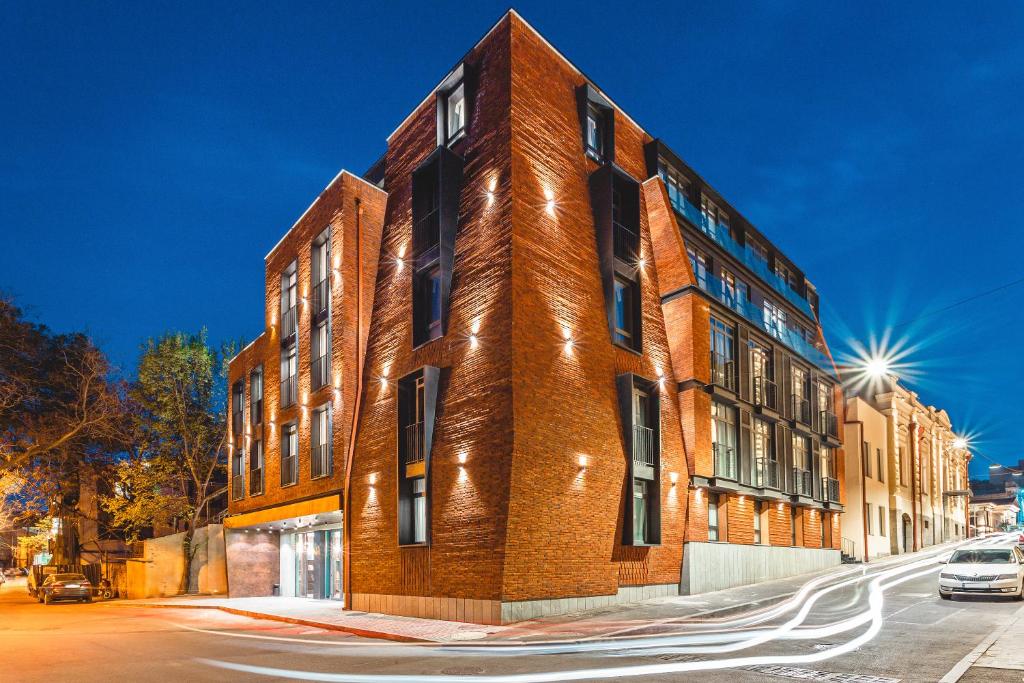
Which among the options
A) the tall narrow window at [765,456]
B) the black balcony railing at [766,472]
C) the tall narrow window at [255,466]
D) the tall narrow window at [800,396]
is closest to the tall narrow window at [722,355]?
the tall narrow window at [765,456]

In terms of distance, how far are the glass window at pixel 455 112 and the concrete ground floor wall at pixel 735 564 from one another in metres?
14.7

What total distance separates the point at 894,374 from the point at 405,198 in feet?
122

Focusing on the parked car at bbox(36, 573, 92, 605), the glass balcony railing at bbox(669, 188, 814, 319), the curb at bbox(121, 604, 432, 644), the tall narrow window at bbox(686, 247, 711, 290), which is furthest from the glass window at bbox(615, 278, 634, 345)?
the parked car at bbox(36, 573, 92, 605)

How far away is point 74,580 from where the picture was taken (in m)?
33.1

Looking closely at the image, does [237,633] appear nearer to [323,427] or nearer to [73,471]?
[323,427]

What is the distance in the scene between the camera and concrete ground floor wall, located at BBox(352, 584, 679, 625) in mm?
17281

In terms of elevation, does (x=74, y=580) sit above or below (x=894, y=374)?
below

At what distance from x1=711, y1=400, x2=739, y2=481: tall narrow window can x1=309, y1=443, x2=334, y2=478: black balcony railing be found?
520 inches

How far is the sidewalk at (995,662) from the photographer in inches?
383

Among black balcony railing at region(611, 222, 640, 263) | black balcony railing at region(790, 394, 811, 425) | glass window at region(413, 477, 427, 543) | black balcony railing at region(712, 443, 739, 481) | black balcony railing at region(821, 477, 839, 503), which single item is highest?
black balcony railing at region(611, 222, 640, 263)

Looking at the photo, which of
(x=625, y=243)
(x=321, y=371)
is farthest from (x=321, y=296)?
(x=625, y=243)

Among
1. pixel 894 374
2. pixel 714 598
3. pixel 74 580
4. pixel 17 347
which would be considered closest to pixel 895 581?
pixel 714 598

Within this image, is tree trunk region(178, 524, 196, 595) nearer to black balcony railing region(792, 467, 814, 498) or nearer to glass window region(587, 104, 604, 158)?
glass window region(587, 104, 604, 158)

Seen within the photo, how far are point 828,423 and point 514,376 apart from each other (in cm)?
2548
